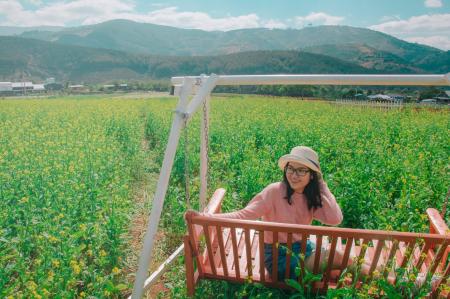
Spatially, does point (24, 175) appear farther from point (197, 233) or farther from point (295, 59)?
point (295, 59)

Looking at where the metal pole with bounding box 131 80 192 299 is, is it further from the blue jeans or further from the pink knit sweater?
the blue jeans

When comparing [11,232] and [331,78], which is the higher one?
[331,78]

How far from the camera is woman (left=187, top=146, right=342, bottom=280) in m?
3.27

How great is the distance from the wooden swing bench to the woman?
0.71 feet

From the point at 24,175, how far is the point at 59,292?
3.14 m

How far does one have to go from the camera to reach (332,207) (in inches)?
131

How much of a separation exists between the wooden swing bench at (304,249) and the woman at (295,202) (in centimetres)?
22

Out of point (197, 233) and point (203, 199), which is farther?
point (203, 199)

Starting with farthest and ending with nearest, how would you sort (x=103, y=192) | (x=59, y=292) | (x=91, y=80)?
(x=91, y=80) → (x=103, y=192) → (x=59, y=292)

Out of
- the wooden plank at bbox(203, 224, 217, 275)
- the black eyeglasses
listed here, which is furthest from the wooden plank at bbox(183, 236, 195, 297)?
the black eyeglasses

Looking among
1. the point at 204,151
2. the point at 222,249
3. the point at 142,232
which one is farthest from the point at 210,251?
the point at 142,232

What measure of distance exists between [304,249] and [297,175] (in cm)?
72

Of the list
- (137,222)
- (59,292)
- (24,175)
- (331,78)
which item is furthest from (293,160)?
(24,175)

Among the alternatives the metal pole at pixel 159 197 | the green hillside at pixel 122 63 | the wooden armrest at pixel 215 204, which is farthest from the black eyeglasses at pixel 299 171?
the green hillside at pixel 122 63
